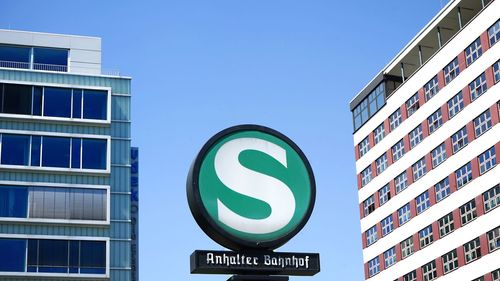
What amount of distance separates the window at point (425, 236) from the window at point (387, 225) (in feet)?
16.2

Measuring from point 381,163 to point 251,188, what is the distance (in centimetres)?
6364

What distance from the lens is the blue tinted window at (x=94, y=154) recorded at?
193 feet

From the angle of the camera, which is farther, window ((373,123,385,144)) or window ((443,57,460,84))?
window ((373,123,385,144))

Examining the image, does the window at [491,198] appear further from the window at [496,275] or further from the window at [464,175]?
→ the window at [496,275]

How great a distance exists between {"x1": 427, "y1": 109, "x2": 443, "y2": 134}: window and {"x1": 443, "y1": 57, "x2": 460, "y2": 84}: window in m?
2.72

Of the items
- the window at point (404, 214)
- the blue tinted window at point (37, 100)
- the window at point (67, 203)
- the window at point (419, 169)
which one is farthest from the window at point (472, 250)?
the blue tinted window at point (37, 100)

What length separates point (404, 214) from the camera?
70.4m

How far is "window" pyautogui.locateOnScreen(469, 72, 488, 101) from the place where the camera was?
195 ft

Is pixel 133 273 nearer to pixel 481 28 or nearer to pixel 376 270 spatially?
pixel 376 270

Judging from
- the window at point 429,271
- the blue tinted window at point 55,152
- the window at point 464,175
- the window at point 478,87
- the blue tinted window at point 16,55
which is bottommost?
the window at point 429,271

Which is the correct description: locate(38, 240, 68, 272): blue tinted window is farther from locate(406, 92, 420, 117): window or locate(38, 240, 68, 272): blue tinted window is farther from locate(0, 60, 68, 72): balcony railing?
locate(406, 92, 420, 117): window

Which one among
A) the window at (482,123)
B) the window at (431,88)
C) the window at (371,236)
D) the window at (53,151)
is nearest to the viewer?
the window at (53,151)

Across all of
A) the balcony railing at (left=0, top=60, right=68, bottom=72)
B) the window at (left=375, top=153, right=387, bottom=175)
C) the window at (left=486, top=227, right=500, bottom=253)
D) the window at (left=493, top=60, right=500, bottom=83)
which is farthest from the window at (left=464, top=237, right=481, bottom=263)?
the balcony railing at (left=0, top=60, right=68, bottom=72)

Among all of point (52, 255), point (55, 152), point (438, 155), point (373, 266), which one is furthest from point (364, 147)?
point (52, 255)
